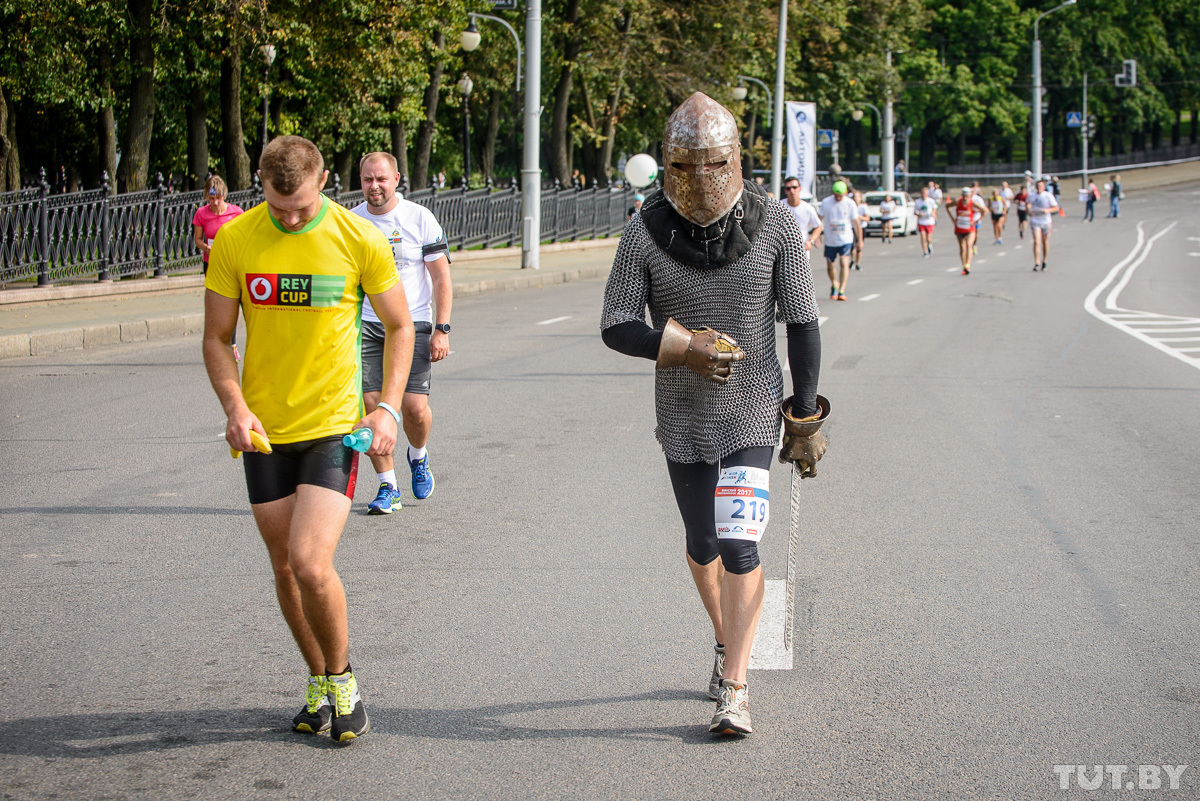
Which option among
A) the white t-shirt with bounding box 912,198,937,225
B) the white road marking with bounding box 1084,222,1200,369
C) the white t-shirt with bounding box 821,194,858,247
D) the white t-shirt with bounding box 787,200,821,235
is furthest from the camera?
the white t-shirt with bounding box 912,198,937,225

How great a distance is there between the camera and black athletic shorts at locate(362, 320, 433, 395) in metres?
6.83

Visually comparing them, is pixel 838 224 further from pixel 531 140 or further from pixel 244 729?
pixel 244 729

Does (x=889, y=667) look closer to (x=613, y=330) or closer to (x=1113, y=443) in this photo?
(x=613, y=330)

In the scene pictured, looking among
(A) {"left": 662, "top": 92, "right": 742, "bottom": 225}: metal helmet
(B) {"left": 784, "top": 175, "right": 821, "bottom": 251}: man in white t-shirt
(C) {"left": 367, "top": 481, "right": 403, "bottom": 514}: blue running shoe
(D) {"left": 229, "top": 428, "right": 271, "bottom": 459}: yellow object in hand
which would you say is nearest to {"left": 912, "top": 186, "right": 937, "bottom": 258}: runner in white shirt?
(B) {"left": 784, "top": 175, "right": 821, "bottom": 251}: man in white t-shirt

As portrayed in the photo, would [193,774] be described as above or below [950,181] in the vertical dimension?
below

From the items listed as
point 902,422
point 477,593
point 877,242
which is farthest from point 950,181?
point 477,593

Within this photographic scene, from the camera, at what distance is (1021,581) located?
5.65 metres

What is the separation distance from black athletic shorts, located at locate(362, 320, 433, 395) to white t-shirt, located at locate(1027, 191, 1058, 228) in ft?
75.1

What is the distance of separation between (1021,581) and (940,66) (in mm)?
71318

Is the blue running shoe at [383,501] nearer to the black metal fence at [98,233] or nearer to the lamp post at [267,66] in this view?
the black metal fence at [98,233]

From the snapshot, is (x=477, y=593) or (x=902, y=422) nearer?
(x=477, y=593)

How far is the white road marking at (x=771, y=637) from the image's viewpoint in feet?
15.2

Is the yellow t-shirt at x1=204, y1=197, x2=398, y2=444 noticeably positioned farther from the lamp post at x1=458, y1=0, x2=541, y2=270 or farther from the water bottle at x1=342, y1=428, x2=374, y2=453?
Answer: the lamp post at x1=458, y1=0, x2=541, y2=270

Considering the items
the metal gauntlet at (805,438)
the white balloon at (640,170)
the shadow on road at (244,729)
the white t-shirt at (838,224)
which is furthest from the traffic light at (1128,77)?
the shadow on road at (244,729)
